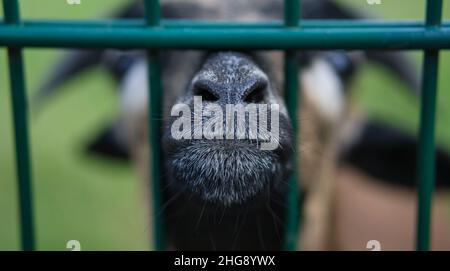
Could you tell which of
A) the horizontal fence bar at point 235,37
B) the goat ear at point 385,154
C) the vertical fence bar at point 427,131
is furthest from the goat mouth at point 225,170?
the goat ear at point 385,154

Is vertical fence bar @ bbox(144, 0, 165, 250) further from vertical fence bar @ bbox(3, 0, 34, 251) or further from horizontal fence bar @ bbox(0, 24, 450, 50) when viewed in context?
vertical fence bar @ bbox(3, 0, 34, 251)

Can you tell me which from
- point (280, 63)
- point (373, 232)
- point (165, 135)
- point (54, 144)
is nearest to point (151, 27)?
point (165, 135)

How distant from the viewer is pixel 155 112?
1.37 metres

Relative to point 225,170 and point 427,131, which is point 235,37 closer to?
point 225,170

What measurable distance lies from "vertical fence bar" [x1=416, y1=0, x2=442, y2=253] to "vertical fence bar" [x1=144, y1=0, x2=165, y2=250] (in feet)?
1.61

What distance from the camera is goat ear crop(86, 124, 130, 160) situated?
9.40 ft

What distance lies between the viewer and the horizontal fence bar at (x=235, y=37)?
1280mm

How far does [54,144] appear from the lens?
5109mm

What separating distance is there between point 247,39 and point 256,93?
0.10 m

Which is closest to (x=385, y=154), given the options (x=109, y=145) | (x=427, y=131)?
(x=109, y=145)

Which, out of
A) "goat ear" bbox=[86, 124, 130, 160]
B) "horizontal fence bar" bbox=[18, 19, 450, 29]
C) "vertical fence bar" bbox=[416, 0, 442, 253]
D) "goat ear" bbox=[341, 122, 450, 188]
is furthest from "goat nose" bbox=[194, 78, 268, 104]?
"goat ear" bbox=[86, 124, 130, 160]

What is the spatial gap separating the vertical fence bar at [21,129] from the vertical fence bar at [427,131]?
747 millimetres
